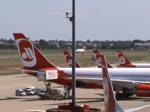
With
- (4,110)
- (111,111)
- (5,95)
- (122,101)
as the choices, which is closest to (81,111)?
(111,111)

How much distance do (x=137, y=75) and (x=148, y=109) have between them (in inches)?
510

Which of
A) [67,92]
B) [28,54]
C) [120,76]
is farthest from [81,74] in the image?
[28,54]

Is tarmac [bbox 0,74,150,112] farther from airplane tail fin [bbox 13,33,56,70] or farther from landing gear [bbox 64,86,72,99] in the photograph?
airplane tail fin [bbox 13,33,56,70]

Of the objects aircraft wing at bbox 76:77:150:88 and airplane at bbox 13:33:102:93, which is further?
airplane at bbox 13:33:102:93

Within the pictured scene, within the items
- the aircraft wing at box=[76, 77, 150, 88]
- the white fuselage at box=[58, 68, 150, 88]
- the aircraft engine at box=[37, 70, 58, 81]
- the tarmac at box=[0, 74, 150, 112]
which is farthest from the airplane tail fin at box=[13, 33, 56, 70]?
the aircraft wing at box=[76, 77, 150, 88]

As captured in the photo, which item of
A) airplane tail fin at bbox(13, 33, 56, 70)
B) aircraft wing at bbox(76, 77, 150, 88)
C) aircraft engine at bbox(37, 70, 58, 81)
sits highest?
airplane tail fin at bbox(13, 33, 56, 70)

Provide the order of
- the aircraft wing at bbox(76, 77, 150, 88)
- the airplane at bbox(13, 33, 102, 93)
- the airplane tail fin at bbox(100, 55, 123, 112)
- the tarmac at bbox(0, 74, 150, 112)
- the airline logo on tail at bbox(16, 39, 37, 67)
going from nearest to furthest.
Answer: the airplane tail fin at bbox(100, 55, 123, 112), the tarmac at bbox(0, 74, 150, 112), the aircraft wing at bbox(76, 77, 150, 88), the airplane at bbox(13, 33, 102, 93), the airline logo on tail at bbox(16, 39, 37, 67)

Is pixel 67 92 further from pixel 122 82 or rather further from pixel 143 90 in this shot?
pixel 143 90

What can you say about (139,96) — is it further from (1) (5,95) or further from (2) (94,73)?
(1) (5,95)

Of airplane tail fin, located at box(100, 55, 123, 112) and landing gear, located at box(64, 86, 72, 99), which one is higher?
airplane tail fin, located at box(100, 55, 123, 112)

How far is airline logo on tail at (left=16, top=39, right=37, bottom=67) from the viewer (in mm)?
53031

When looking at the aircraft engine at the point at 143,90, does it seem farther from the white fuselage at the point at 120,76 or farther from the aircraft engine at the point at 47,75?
the aircraft engine at the point at 47,75

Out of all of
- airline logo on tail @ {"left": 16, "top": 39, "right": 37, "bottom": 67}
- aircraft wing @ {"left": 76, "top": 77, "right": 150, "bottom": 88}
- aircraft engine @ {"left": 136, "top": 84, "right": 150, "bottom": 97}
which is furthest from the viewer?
airline logo on tail @ {"left": 16, "top": 39, "right": 37, "bottom": 67}

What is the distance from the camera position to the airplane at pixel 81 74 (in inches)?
2047
